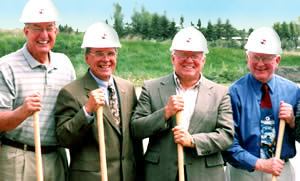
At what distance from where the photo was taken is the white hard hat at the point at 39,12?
3.98m

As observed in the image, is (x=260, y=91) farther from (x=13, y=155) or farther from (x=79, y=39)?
(x=79, y=39)

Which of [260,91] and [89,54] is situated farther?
[260,91]

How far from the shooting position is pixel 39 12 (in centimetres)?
402

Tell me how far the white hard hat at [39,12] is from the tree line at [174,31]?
14.1m

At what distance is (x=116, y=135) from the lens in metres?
4.03

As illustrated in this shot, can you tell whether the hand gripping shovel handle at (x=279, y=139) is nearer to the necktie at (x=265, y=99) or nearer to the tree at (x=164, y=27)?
the necktie at (x=265, y=99)

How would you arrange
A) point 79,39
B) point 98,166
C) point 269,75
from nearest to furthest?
point 98,166 → point 269,75 → point 79,39

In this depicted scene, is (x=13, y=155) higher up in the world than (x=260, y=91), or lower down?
lower down

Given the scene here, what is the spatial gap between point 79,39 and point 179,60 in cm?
1484

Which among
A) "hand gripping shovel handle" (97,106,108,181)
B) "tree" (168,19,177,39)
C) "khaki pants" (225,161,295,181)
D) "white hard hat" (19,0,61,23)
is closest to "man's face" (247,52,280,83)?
"khaki pants" (225,161,295,181)

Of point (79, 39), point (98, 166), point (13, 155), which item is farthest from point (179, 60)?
point (79, 39)

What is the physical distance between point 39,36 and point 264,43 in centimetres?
217

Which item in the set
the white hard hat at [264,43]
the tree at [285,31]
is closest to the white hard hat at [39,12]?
the white hard hat at [264,43]

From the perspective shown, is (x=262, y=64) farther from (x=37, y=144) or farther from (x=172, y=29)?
(x=172, y=29)
